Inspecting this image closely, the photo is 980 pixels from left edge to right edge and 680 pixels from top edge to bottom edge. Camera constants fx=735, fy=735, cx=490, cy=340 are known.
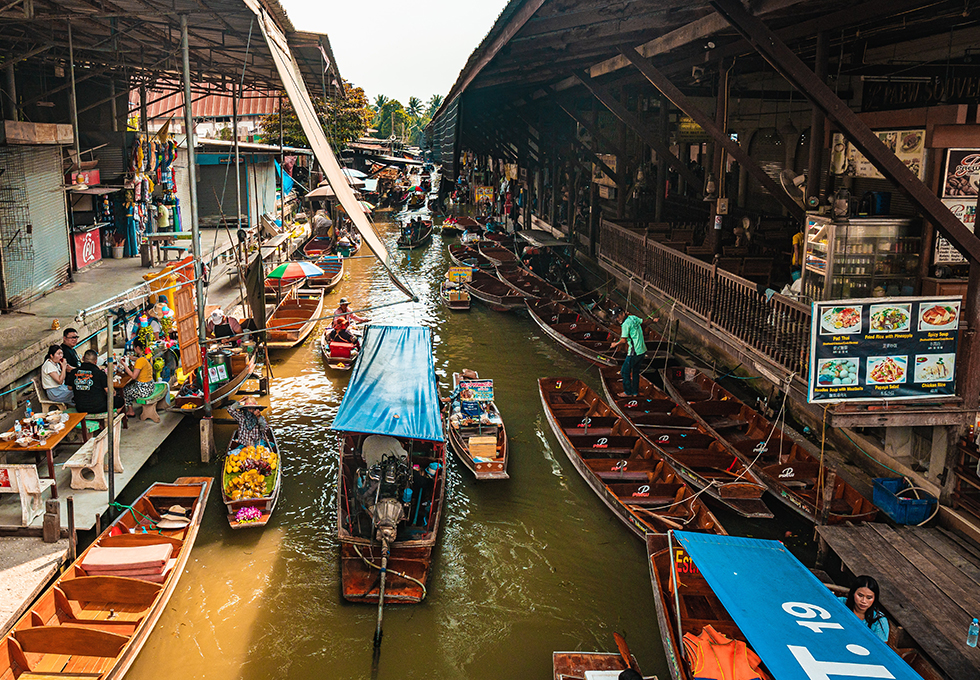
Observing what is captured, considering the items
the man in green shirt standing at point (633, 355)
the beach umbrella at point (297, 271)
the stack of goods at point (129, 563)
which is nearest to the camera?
the stack of goods at point (129, 563)

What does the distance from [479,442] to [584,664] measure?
16.6 ft

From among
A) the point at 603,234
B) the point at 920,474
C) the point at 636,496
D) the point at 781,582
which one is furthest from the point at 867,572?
the point at 603,234

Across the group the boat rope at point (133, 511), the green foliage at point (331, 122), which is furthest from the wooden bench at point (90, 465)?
the green foliage at point (331, 122)

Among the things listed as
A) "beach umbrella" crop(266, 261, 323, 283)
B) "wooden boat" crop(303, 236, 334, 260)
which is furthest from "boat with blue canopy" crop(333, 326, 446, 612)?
"wooden boat" crop(303, 236, 334, 260)

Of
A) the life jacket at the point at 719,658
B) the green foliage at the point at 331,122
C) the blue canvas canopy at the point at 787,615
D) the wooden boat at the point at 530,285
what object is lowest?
the life jacket at the point at 719,658

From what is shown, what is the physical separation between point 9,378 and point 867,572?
11308mm

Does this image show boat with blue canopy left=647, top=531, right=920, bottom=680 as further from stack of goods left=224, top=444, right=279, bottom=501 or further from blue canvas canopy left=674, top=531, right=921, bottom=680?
stack of goods left=224, top=444, right=279, bottom=501

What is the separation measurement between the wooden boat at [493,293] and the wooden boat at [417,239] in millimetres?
8996

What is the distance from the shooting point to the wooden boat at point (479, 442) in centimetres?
1119

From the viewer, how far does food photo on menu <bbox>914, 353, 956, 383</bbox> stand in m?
8.25

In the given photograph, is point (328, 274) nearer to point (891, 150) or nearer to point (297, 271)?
point (297, 271)

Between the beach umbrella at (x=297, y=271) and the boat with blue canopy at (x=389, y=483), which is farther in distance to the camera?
the beach umbrella at (x=297, y=271)

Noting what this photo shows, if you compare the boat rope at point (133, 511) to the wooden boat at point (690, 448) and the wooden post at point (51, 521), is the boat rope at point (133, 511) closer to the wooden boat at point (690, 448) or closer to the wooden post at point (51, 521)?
the wooden post at point (51, 521)

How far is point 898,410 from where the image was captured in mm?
8273
